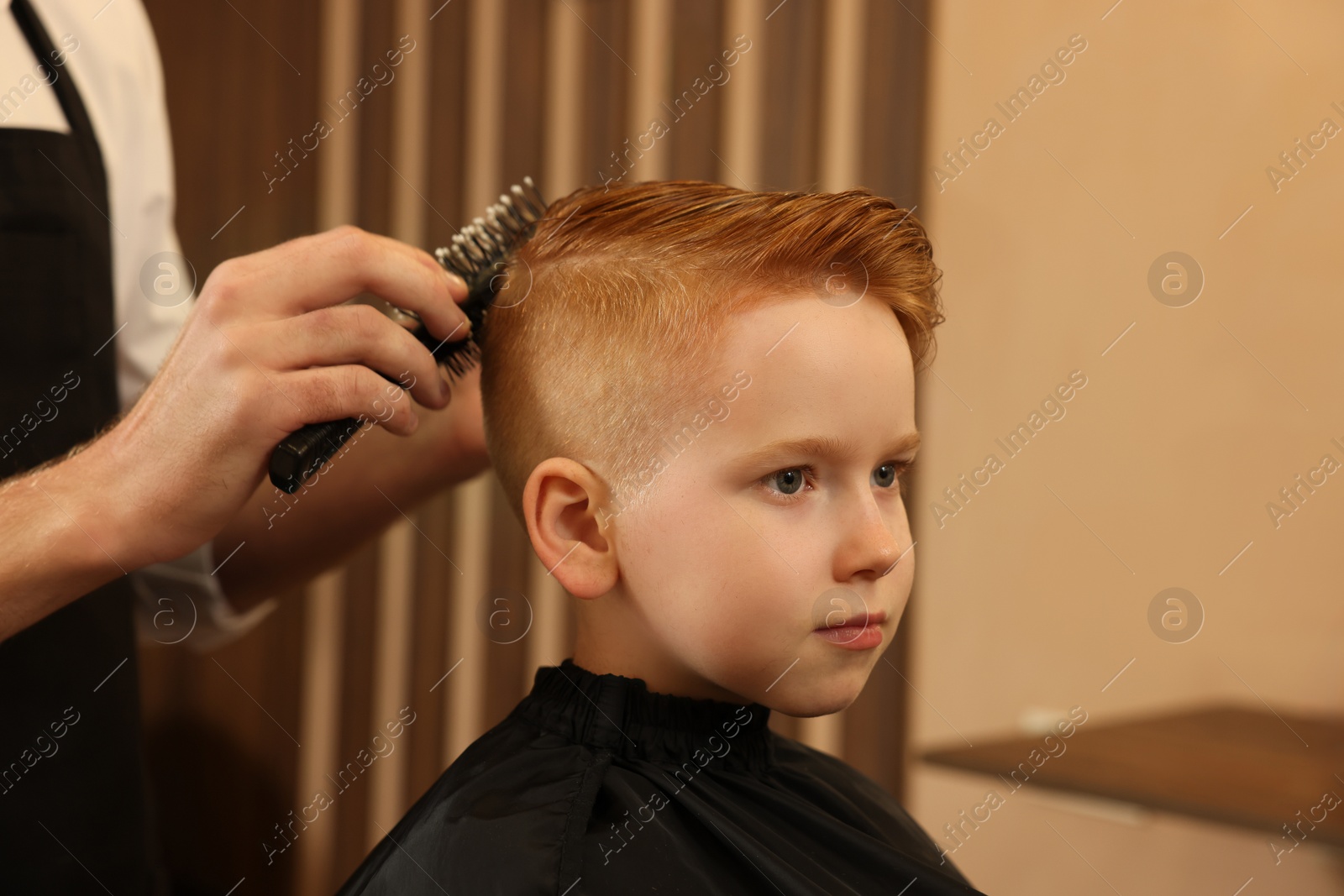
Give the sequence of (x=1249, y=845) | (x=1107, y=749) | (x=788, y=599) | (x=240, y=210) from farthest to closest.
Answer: (x=240, y=210), (x=1249, y=845), (x=1107, y=749), (x=788, y=599)

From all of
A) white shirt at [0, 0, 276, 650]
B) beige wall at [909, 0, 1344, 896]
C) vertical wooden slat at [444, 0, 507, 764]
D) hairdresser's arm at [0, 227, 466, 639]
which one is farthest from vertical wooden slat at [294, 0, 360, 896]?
hairdresser's arm at [0, 227, 466, 639]

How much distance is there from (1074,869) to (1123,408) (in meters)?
0.69

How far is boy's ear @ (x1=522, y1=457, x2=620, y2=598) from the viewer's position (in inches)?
30.2

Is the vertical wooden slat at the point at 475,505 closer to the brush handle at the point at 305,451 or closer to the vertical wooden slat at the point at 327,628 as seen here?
the vertical wooden slat at the point at 327,628

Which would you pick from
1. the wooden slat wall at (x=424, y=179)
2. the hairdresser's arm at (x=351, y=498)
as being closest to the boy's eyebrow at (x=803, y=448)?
the hairdresser's arm at (x=351, y=498)

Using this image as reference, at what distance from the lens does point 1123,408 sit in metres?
1.43

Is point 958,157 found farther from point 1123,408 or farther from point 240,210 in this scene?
point 240,210

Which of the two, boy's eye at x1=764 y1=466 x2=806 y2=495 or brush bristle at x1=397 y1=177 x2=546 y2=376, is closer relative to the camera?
boy's eye at x1=764 y1=466 x2=806 y2=495

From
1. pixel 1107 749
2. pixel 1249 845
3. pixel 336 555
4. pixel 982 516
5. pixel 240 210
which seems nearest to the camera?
pixel 336 555

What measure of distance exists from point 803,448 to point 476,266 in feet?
1.05

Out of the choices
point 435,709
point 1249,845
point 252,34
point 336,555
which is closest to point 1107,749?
point 1249,845

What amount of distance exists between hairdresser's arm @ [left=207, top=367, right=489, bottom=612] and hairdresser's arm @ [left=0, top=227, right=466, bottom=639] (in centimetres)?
26

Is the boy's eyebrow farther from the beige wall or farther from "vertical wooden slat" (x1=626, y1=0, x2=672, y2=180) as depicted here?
"vertical wooden slat" (x1=626, y1=0, x2=672, y2=180)

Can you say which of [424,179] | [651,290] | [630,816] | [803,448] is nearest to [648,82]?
[424,179]
